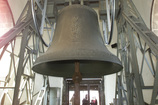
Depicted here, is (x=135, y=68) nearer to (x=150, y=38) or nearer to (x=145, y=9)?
(x=150, y=38)

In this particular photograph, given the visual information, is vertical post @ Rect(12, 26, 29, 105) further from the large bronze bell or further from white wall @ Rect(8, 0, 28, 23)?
white wall @ Rect(8, 0, 28, 23)

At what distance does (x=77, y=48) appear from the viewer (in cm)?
161

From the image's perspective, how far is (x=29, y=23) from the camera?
285 centimetres

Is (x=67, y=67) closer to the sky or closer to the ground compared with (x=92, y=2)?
closer to the ground

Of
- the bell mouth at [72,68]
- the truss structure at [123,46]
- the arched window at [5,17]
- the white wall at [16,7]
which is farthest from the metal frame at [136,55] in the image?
the arched window at [5,17]

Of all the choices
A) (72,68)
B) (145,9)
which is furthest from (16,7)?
(145,9)

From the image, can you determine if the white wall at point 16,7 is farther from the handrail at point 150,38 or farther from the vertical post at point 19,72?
the handrail at point 150,38

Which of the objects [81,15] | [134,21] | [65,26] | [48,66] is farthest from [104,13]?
[48,66]

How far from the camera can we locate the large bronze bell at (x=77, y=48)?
1546 mm

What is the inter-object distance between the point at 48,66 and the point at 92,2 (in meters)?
1.95

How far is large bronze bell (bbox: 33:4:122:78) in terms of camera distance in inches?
60.9

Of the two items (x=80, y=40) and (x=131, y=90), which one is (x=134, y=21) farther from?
(x=80, y=40)

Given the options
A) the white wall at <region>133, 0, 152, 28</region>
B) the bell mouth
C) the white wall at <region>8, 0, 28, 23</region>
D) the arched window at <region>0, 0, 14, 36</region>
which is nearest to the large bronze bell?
the bell mouth

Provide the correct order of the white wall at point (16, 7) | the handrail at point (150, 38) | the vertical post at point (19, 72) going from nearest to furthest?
the handrail at point (150, 38), the vertical post at point (19, 72), the white wall at point (16, 7)
